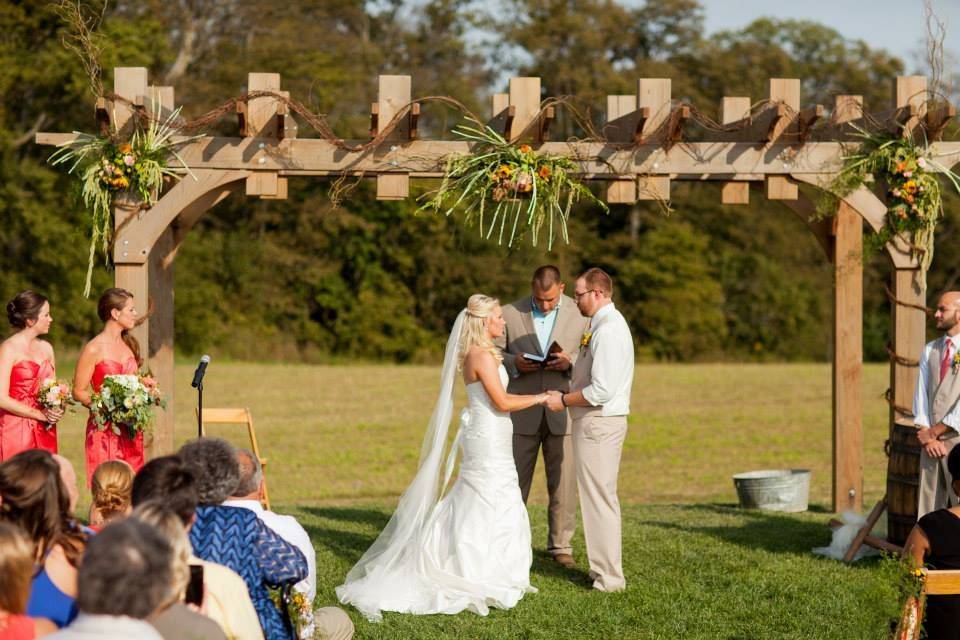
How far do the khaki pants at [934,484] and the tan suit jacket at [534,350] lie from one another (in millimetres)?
2421

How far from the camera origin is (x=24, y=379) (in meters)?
7.91

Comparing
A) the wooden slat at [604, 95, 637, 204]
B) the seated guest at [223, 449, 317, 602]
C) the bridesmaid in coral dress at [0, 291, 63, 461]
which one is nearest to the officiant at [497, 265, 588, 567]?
the wooden slat at [604, 95, 637, 204]

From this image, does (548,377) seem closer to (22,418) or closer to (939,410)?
(939,410)

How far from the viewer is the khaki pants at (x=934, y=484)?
25.9ft

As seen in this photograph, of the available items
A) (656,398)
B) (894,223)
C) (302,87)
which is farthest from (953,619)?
(302,87)

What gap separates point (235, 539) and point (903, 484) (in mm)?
5141

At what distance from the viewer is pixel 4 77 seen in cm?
2777

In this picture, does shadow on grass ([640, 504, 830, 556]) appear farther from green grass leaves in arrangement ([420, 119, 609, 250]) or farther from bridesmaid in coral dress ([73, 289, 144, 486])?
bridesmaid in coral dress ([73, 289, 144, 486])

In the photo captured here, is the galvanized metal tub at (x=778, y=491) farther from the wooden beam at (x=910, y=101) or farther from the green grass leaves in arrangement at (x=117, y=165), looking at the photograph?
the green grass leaves in arrangement at (x=117, y=165)

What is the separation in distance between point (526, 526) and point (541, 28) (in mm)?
32903

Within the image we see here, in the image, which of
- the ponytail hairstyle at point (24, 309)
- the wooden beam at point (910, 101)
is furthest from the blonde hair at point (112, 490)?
the wooden beam at point (910, 101)

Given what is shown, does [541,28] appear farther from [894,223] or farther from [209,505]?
[209,505]

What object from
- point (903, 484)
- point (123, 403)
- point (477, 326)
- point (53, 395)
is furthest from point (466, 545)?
point (903, 484)

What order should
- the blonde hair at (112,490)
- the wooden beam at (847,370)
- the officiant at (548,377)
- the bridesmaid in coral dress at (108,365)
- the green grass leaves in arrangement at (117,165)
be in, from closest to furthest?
1. the blonde hair at (112,490)
2. the bridesmaid in coral dress at (108,365)
3. the green grass leaves in arrangement at (117,165)
4. the officiant at (548,377)
5. the wooden beam at (847,370)
